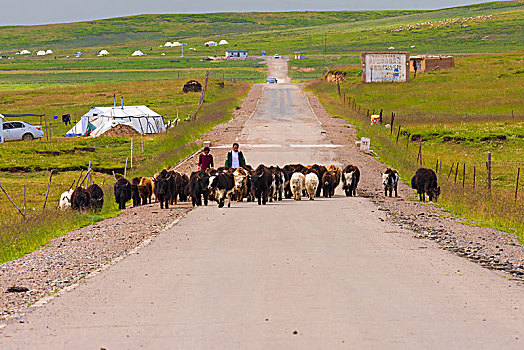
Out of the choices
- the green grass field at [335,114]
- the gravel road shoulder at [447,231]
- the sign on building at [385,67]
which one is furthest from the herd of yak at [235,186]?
the sign on building at [385,67]

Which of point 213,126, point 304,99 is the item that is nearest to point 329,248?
point 213,126

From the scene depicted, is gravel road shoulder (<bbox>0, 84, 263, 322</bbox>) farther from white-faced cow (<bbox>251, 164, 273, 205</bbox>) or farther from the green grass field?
white-faced cow (<bbox>251, 164, 273, 205</bbox>)

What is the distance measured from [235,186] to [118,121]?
3411 centimetres

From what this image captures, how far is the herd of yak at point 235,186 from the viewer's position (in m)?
21.9

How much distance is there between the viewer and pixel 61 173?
116 ft

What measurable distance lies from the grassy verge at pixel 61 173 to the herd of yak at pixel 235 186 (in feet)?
2.22

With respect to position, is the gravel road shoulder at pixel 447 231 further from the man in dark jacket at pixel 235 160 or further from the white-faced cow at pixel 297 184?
the man in dark jacket at pixel 235 160

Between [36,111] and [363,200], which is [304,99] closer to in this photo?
[36,111]

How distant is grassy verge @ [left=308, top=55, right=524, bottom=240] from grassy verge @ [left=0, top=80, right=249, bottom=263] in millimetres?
10439

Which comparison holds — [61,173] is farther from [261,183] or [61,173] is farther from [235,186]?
[261,183]

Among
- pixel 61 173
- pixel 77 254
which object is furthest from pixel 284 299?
pixel 61 173

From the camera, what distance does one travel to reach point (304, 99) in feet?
245

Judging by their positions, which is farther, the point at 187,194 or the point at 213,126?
the point at 213,126

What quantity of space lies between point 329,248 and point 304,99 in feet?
201
